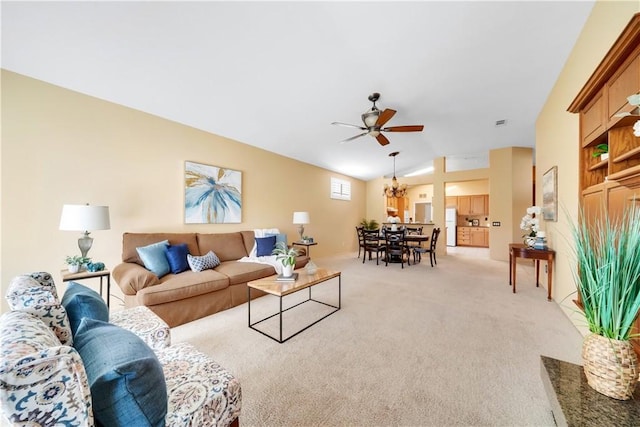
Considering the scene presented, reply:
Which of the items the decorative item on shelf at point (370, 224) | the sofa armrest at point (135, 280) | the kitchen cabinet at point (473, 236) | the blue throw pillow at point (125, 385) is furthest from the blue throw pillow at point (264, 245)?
the kitchen cabinet at point (473, 236)

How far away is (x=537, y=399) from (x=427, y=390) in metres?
0.67

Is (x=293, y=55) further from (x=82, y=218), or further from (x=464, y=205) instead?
(x=464, y=205)

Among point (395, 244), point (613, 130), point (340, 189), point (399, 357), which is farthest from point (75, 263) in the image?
point (340, 189)

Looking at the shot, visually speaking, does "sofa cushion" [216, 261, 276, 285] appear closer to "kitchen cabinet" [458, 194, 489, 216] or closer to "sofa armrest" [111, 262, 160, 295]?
"sofa armrest" [111, 262, 160, 295]

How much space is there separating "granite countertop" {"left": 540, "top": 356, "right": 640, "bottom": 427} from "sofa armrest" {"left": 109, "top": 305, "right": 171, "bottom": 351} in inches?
83.5

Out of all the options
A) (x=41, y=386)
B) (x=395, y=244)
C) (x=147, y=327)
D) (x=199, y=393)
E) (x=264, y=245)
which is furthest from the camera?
(x=395, y=244)

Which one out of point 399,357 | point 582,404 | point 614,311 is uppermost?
point 614,311

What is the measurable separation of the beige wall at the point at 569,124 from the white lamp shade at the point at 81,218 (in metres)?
4.34

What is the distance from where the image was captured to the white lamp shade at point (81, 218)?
2328mm

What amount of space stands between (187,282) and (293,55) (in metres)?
2.77

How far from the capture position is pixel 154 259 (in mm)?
2834

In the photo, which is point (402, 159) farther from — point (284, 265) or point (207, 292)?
point (207, 292)

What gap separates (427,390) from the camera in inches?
63.7

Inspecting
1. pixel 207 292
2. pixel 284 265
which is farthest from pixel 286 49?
pixel 207 292
